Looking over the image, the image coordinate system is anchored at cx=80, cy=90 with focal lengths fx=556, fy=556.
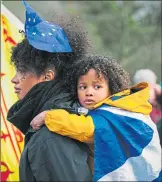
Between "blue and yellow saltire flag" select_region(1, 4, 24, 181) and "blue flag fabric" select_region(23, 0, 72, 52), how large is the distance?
143 centimetres

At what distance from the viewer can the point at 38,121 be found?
7.71 feet

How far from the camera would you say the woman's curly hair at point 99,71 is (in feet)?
8.31

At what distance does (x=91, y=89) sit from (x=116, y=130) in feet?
Result: 0.95

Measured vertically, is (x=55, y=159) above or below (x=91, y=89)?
below

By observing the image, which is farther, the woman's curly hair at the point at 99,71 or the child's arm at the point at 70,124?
the woman's curly hair at the point at 99,71

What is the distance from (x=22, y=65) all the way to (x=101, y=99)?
16.0 inches

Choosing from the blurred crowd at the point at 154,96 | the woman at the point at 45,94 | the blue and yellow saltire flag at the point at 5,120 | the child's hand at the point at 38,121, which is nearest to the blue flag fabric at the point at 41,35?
the woman at the point at 45,94

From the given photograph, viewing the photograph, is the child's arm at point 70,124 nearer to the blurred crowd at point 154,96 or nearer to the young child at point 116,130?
the young child at point 116,130

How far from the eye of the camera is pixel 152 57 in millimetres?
14680

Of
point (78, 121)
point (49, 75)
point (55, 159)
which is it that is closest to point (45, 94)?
point (49, 75)

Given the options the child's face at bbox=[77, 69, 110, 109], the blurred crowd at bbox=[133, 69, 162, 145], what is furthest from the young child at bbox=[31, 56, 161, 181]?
the blurred crowd at bbox=[133, 69, 162, 145]

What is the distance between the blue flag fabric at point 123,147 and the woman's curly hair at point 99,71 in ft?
0.68

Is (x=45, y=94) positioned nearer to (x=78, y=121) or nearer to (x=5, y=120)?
(x=78, y=121)

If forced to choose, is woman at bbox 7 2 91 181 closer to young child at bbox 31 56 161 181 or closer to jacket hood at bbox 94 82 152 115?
young child at bbox 31 56 161 181
